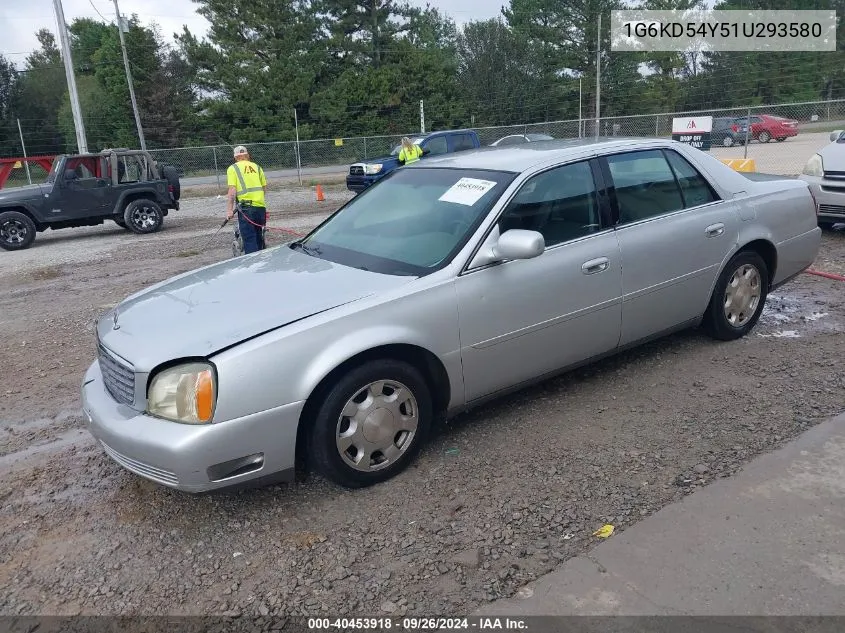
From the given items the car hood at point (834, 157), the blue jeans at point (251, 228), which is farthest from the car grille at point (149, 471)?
the car hood at point (834, 157)

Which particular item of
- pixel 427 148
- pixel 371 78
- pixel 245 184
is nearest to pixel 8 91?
pixel 371 78

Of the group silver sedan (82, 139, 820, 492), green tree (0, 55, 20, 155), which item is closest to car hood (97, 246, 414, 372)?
silver sedan (82, 139, 820, 492)

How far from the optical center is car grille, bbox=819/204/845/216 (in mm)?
8680

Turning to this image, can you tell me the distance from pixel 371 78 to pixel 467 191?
47229 millimetres

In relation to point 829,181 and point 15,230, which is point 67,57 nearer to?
point 15,230

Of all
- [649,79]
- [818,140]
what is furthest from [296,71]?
[818,140]

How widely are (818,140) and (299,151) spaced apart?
68.4ft

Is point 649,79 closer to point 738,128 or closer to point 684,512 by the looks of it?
point 738,128

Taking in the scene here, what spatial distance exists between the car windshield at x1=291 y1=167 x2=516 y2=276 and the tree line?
44.0 meters

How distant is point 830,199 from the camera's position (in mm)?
8781

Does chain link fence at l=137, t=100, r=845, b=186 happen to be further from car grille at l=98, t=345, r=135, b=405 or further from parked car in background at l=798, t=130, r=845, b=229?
car grille at l=98, t=345, r=135, b=405

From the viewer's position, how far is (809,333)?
5457 mm

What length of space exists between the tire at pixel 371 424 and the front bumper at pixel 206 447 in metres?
0.15

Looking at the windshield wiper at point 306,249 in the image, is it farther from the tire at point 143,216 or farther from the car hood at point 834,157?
the tire at point 143,216
